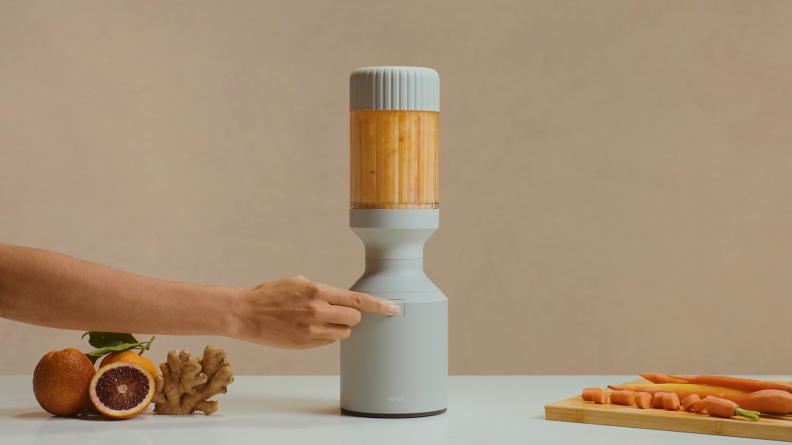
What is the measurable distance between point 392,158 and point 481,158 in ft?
5.72

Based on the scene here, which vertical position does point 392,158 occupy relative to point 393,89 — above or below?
below

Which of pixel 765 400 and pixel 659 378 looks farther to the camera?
pixel 659 378

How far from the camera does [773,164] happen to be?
2.94 metres

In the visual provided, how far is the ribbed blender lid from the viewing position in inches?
48.2

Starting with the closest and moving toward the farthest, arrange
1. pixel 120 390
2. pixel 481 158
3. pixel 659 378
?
pixel 120 390 → pixel 659 378 → pixel 481 158

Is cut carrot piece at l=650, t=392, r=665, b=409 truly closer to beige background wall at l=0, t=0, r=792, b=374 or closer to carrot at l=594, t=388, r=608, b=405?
carrot at l=594, t=388, r=608, b=405

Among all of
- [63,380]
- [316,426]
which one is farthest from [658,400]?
[63,380]

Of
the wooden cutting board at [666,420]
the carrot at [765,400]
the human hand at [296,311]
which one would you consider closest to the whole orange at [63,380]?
the human hand at [296,311]

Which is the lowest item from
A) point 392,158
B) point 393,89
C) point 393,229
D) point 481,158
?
point 393,229

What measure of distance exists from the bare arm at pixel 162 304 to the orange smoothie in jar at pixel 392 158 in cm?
16

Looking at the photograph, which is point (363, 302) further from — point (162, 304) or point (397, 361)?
point (162, 304)

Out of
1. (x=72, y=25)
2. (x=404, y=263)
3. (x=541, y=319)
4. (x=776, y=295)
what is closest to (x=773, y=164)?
(x=776, y=295)

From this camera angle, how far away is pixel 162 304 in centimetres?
112

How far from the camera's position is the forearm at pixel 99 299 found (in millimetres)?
1043
